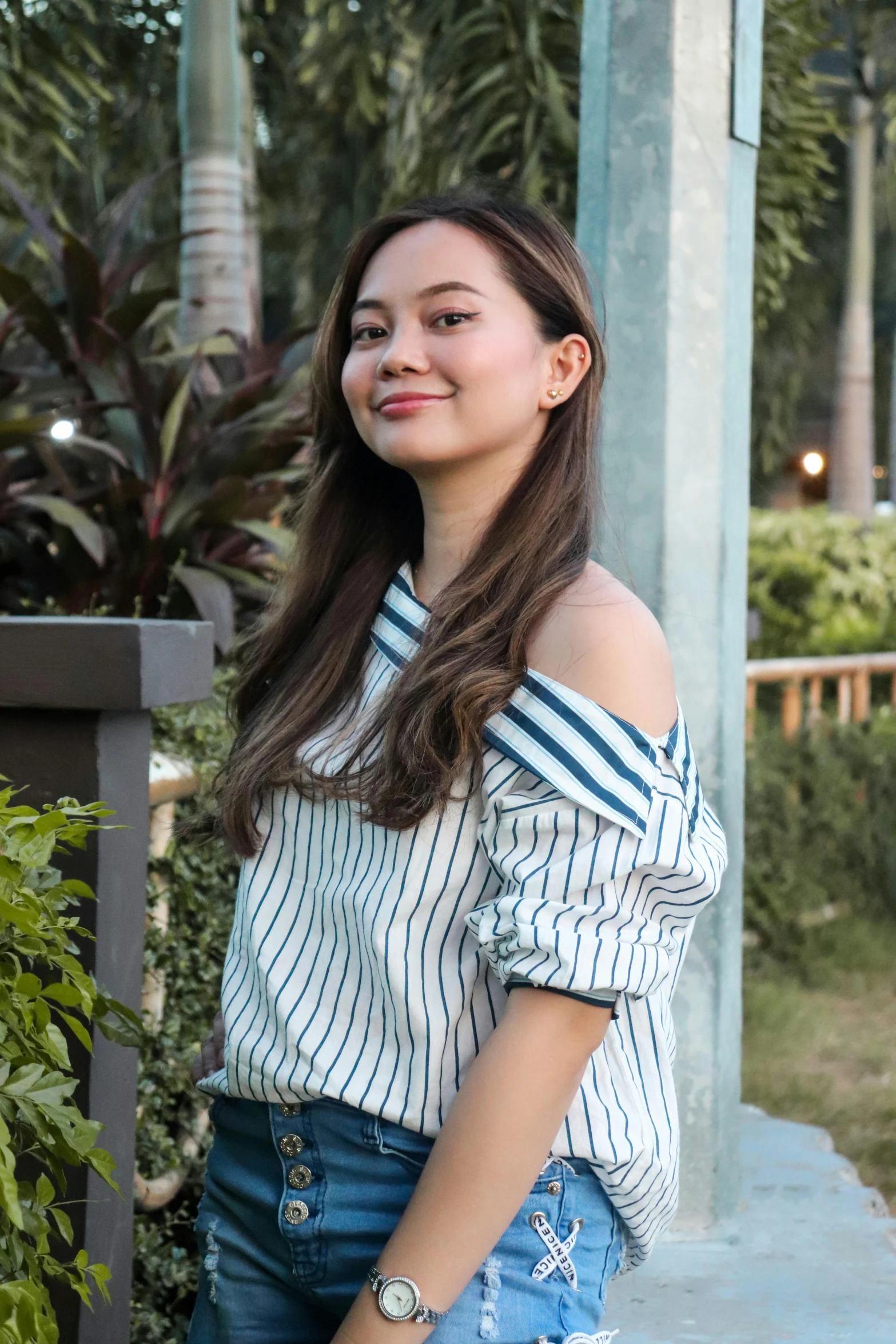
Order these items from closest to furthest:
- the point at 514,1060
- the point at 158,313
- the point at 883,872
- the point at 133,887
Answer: the point at 514,1060
the point at 133,887
the point at 158,313
the point at 883,872

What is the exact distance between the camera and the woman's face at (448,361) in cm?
149

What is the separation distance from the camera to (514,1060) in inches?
49.3

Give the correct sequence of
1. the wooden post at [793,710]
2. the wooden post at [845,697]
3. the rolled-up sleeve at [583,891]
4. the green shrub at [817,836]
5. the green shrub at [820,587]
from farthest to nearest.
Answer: the green shrub at [820,587] → the wooden post at [845,697] → the wooden post at [793,710] → the green shrub at [817,836] → the rolled-up sleeve at [583,891]

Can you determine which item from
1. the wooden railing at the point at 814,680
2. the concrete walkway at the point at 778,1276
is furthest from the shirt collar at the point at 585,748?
the wooden railing at the point at 814,680

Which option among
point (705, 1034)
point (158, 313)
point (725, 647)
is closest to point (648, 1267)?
point (705, 1034)

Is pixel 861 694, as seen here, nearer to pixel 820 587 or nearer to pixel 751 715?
pixel 751 715

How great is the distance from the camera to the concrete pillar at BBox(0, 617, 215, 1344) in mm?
1604

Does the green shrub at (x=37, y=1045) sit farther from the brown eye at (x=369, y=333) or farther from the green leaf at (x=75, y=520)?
the green leaf at (x=75, y=520)

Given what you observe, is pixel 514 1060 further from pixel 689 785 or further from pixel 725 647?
pixel 725 647

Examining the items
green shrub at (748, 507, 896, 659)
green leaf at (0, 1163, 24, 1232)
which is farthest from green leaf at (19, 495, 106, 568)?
green shrub at (748, 507, 896, 659)

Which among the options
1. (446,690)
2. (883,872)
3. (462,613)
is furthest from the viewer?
(883,872)

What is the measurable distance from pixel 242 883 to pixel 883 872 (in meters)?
5.83

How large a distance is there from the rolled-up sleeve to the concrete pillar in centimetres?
53

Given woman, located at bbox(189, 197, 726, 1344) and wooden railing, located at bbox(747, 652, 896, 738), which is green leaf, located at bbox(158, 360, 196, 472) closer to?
woman, located at bbox(189, 197, 726, 1344)
